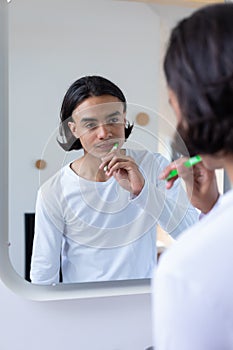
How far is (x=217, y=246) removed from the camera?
362mm

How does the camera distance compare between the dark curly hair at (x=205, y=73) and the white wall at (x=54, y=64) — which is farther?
the white wall at (x=54, y=64)

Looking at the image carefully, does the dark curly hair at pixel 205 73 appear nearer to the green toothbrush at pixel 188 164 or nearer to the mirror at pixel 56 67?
the green toothbrush at pixel 188 164

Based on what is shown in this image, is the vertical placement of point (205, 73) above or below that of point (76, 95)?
below

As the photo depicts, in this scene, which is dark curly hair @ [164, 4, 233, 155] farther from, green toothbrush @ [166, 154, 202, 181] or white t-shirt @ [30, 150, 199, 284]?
white t-shirt @ [30, 150, 199, 284]

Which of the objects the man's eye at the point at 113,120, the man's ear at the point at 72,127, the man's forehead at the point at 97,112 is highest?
the man's forehead at the point at 97,112

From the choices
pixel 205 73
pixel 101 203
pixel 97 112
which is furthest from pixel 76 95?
pixel 205 73

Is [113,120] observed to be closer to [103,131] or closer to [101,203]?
[103,131]

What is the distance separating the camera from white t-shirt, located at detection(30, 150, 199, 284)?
90 cm

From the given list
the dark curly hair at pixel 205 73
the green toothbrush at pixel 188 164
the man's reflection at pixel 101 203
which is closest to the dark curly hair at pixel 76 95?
the man's reflection at pixel 101 203

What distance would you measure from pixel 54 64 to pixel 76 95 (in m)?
0.07

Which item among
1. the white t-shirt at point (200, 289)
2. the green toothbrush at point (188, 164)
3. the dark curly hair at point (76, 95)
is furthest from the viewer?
the dark curly hair at point (76, 95)

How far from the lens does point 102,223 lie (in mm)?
931

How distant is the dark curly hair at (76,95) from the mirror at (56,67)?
0.04 ft

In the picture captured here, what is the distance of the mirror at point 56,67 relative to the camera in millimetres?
858
